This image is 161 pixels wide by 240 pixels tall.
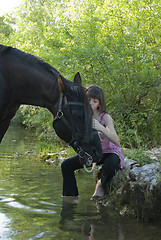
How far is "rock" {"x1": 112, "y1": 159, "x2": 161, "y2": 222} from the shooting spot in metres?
3.56

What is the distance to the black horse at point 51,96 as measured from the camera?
3133 mm

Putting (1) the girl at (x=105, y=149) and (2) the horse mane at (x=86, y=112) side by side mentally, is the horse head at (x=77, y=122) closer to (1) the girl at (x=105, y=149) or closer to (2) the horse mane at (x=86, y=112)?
(2) the horse mane at (x=86, y=112)

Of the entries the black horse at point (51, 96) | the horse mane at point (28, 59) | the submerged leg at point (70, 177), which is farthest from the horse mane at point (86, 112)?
the submerged leg at point (70, 177)

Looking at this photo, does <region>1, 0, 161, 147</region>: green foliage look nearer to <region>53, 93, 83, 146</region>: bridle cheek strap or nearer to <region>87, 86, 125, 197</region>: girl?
<region>87, 86, 125, 197</region>: girl

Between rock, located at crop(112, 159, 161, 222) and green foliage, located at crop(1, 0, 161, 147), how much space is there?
12.8 feet

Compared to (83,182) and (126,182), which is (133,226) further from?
(83,182)

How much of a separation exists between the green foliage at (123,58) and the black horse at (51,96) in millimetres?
4648

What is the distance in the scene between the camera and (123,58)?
8742 mm

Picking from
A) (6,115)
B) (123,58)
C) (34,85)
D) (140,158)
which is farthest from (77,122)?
(123,58)

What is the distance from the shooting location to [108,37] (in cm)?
910

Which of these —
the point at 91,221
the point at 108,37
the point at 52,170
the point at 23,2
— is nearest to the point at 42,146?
the point at 52,170

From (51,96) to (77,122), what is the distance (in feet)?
1.22

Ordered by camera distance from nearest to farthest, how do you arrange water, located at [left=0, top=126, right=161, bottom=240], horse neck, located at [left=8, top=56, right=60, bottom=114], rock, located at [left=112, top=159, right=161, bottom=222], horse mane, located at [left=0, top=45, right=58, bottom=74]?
1. water, located at [left=0, top=126, right=161, bottom=240]
2. horse neck, located at [left=8, top=56, right=60, bottom=114]
3. horse mane, located at [left=0, top=45, right=58, bottom=74]
4. rock, located at [left=112, top=159, right=161, bottom=222]

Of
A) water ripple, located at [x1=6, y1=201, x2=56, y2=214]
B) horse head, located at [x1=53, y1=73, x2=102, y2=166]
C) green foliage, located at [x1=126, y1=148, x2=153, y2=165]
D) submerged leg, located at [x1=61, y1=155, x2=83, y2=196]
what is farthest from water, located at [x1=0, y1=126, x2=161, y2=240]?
green foliage, located at [x1=126, y1=148, x2=153, y2=165]
